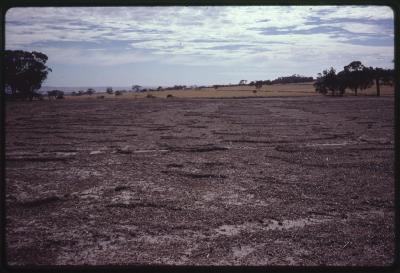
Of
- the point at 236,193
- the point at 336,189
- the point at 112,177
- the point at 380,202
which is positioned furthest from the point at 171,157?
the point at 380,202

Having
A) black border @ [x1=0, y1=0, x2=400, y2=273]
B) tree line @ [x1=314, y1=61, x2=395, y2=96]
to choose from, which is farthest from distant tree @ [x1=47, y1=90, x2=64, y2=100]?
black border @ [x1=0, y1=0, x2=400, y2=273]

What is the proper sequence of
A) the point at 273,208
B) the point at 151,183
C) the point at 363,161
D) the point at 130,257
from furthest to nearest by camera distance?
the point at 363,161, the point at 151,183, the point at 273,208, the point at 130,257

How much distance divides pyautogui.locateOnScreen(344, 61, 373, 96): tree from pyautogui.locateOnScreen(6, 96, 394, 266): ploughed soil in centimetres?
2405

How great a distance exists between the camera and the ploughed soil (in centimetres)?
392

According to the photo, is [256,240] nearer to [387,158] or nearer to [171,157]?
[171,157]

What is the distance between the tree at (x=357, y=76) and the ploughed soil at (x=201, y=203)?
24.0 metres

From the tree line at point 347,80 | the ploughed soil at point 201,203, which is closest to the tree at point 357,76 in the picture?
the tree line at point 347,80

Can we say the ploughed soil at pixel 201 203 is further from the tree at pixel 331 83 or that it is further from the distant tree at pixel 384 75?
the tree at pixel 331 83

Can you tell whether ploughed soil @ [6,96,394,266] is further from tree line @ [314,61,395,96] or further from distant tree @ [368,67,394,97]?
tree line @ [314,61,395,96]

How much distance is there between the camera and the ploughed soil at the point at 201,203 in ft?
12.9

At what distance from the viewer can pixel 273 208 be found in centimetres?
520

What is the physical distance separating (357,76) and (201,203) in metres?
32.3

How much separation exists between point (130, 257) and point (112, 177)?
3234 millimetres

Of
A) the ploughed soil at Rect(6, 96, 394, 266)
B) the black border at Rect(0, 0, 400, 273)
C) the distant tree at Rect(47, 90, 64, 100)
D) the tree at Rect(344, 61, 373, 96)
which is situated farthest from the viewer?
the distant tree at Rect(47, 90, 64, 100)
